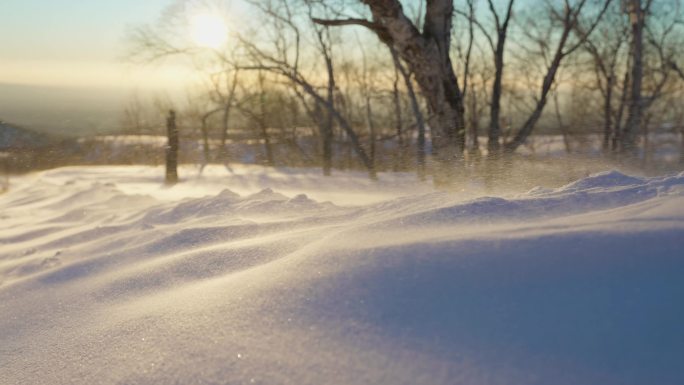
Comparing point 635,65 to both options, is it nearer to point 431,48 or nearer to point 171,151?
point 431,48

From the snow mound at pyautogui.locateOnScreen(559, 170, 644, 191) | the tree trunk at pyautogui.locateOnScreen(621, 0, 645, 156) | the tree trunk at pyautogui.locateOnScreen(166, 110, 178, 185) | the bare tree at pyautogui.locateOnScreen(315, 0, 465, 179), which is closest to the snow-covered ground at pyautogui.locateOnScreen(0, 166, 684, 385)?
the snow mound at pyautogui.locateOnScreen(559, 170, 644, 191)

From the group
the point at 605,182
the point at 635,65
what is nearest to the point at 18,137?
the point at 605,182

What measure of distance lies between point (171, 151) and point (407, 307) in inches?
379

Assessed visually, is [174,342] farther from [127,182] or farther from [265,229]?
[127,182]

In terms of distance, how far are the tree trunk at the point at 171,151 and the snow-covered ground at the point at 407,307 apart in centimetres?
803

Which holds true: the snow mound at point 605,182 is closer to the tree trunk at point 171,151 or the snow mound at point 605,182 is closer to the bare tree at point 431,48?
the bare tree at point 431,48

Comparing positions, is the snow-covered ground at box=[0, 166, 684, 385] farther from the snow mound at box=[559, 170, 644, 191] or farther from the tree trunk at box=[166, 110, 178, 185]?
the tree trunk at box=[166, 110, 178, 185]

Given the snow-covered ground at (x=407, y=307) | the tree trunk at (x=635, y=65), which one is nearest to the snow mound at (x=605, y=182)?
the snow-covered ground at (x=407, y=307)

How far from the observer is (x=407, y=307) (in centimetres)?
106

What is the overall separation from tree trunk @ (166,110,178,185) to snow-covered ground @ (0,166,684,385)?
8.03m

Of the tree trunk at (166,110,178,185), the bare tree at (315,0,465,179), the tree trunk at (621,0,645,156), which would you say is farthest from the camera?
the tree trunk at (166,110,178,185)

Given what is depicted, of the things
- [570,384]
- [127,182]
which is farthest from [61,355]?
[127,182]

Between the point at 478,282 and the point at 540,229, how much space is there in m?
0.35

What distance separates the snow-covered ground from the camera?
0.89m
